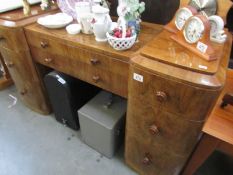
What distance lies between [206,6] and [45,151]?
1.45m

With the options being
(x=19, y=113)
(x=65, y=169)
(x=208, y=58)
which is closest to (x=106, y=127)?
(x=65, y=169)

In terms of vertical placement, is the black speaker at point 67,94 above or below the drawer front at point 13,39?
below

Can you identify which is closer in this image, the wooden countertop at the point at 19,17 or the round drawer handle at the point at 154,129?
the round drawer handle at the point at 154,129

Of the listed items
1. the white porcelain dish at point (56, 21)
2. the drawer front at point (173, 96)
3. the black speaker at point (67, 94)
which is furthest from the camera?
the black speaker at point (67, 94)

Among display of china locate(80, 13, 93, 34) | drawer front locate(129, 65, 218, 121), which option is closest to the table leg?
drawer front locate(129, 65, 218, 121)

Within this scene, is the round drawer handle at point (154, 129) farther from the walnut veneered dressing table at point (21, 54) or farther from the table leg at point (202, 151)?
the walnut veneered dressing table at point (21, 54)

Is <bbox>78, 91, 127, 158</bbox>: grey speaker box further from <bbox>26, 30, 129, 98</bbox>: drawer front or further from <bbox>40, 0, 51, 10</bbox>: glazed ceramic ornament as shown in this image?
<bbox>40, 0, 51, 10</bbox>: glazed ceramic ornament

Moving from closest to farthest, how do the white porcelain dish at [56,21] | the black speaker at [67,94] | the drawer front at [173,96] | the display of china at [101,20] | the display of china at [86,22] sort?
the drawer front at [173,96], the display of china at [101,20], the display of china at [86,22], the white porcelain dish at [56,21], the black speaker at [67,94]

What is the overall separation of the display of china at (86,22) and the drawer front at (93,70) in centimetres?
19

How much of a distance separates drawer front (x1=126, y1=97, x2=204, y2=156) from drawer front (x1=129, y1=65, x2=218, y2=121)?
4 centimetres

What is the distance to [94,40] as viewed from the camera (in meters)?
0.99

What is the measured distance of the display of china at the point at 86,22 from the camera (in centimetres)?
100

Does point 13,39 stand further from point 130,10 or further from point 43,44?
point 130,10

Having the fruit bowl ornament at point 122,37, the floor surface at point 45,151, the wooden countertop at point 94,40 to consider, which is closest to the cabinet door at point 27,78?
the floor surface at point 45,151
